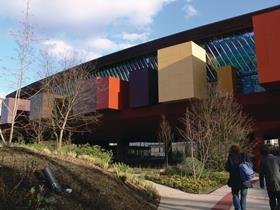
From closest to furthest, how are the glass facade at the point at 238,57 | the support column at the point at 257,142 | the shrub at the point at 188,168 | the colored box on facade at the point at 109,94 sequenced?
the shrub at the point at 188,168
the support column at the point at 257,142
the glass facade at the point at 238,57
the colored box on facade at the point at 109,94

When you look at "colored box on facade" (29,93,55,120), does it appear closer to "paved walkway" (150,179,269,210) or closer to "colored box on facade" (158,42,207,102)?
"colored box on facade" (158,42,207,102)

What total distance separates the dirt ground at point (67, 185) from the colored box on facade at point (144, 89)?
1018 inches

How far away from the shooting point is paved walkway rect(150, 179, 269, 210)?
10.1m

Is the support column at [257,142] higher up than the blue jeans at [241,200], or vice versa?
the support column at [257,142]

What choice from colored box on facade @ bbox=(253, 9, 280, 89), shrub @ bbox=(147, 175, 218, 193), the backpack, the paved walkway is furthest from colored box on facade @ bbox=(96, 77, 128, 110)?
the backpack

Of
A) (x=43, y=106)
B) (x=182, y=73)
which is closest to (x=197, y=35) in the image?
(x=182, y=73)

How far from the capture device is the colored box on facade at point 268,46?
84.4 ft

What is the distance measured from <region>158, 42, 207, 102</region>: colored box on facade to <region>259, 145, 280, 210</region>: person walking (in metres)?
23.2


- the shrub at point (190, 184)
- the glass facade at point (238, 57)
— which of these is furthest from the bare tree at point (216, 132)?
the glass facade at point (238, 57)

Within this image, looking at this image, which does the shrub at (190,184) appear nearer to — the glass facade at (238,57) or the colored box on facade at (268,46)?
the colored box on facade at (268,46)

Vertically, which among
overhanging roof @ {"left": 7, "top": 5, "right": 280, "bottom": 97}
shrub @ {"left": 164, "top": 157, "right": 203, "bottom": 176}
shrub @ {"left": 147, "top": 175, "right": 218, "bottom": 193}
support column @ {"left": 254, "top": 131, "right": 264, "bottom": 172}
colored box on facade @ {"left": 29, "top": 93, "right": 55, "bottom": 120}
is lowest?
shrub @ {"left": 147, "top": 175, "right": 218, "bottom": 193}

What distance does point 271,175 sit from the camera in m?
7.54

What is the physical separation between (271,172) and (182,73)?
25.0 m

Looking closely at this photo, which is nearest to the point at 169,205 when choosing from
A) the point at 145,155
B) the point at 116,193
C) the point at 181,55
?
the point at 116,193
